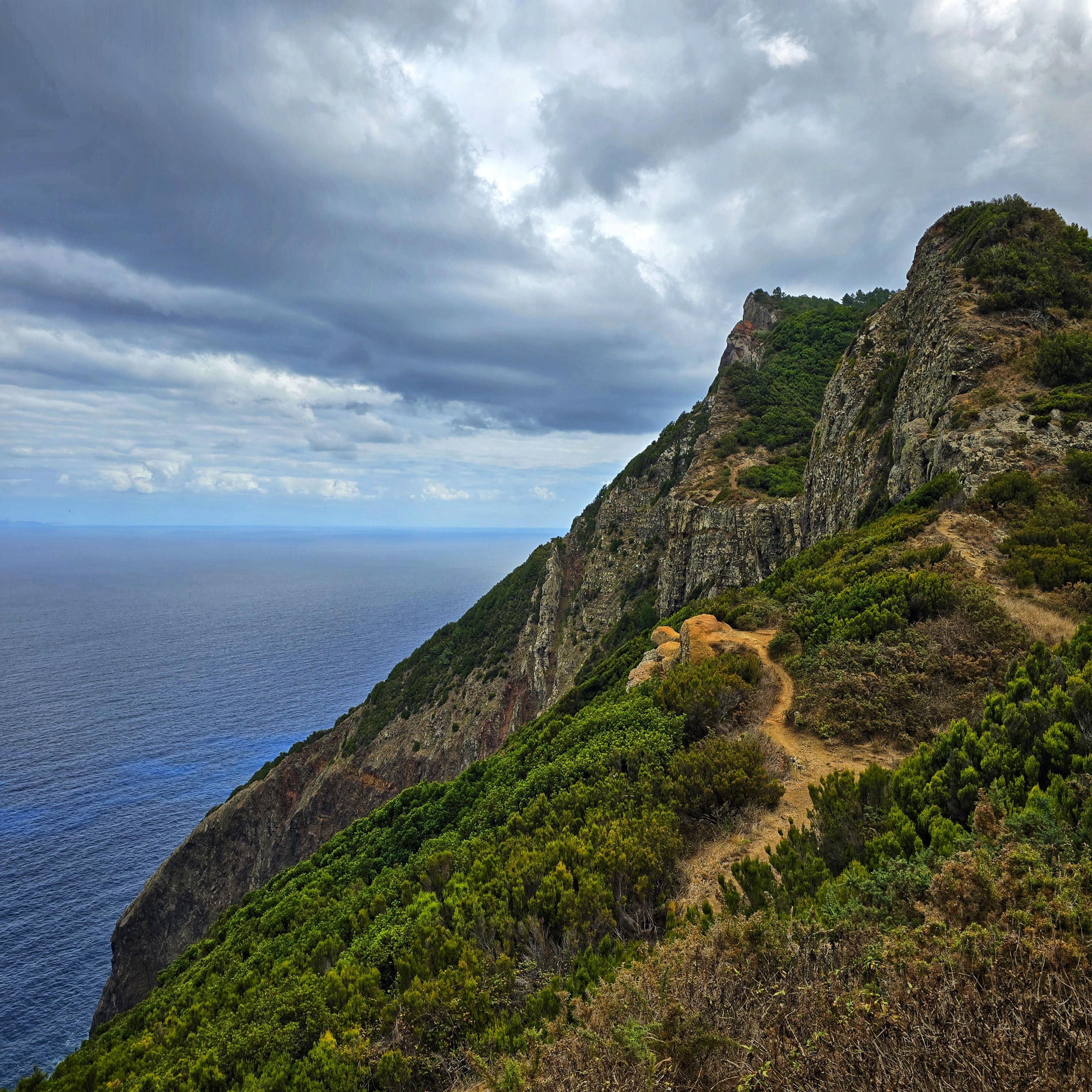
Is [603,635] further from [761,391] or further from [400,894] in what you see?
[400,894]

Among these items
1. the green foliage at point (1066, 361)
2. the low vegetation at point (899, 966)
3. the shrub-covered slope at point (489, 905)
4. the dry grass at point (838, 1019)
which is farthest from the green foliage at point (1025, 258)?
the dry grass at point (838, 1019)

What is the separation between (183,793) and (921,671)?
7135 centimetres

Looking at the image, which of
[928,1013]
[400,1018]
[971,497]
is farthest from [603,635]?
[928,1013]

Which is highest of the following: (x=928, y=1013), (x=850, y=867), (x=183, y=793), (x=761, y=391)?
(x=761, y=391)

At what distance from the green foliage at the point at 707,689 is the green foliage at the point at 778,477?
23988mm

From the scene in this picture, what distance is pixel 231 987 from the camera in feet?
33.0

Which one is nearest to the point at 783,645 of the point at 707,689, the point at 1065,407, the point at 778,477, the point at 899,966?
the point at 707,689

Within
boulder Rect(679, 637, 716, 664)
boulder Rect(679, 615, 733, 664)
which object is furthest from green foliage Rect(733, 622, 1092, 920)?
boulder Rect(679, 615, 733, 664)

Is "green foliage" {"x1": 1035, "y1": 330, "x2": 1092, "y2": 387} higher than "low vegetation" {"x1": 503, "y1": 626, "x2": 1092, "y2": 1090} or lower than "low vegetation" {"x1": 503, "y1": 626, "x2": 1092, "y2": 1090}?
higher

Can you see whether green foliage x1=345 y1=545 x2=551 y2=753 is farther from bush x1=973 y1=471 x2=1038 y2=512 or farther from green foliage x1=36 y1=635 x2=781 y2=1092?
bush x1=973 y1=471 x2=1038 y2=512

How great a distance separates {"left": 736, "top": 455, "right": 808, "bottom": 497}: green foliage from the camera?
3475 centimetres

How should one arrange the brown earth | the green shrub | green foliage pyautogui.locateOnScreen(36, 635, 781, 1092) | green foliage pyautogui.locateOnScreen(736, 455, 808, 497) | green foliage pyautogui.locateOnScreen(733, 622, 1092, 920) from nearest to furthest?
green foliage pyautogui.locateOnScreen(733, 622, 1092, 920)
green foliage pyautogui.locateOnScreen(36, 635, 781, 1092)
the brown earth
the green shrub
green foliage pyautogui.locateOnScreen(736, 455, 808, 497)

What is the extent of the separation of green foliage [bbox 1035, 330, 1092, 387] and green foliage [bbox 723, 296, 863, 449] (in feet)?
70.4

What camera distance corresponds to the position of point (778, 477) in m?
36.4
